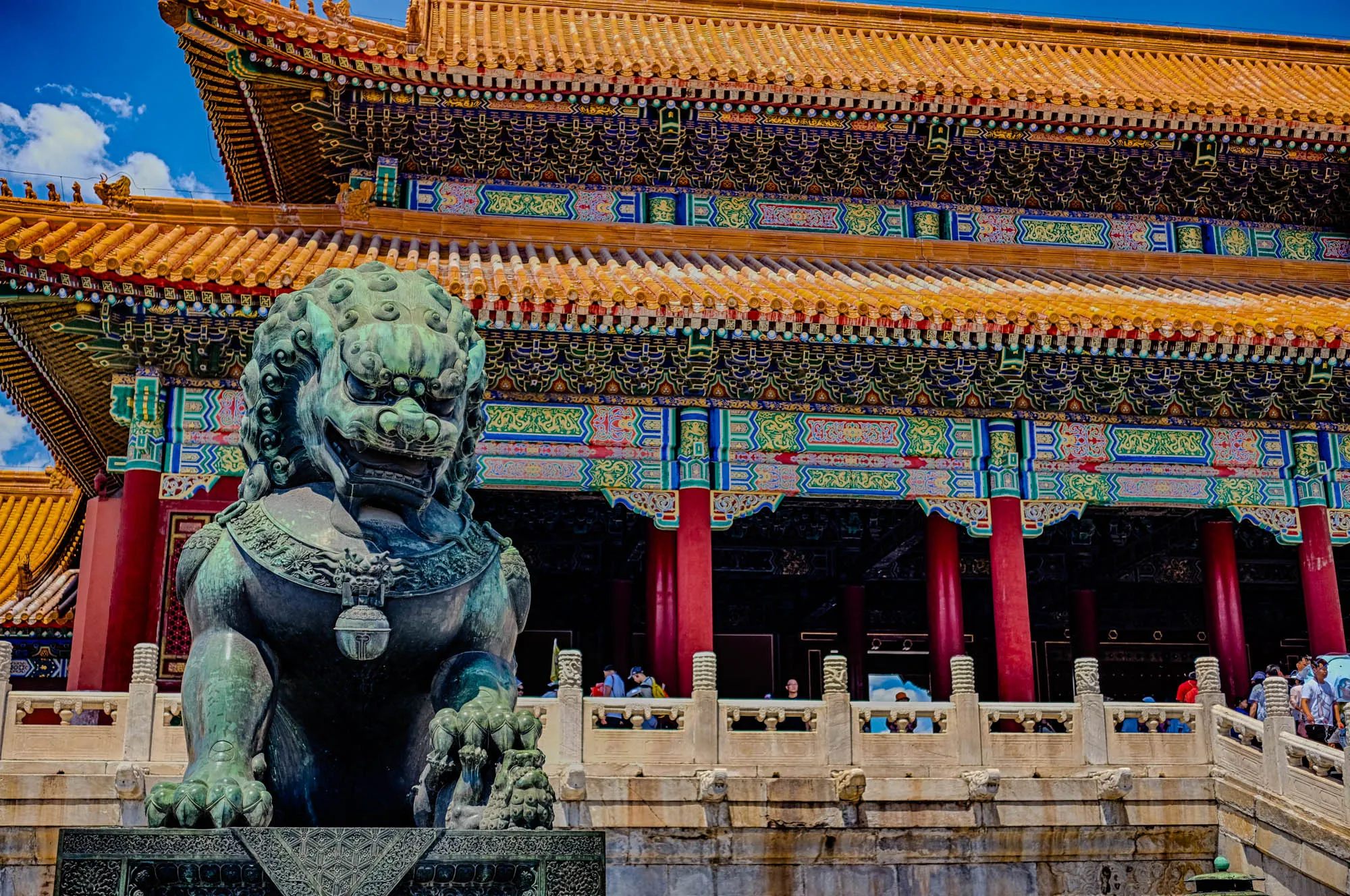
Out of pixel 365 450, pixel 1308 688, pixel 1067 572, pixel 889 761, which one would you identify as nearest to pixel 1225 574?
pixel 1308 688

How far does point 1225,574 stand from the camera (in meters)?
14.7

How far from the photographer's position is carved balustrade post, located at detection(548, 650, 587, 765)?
10.3 meters

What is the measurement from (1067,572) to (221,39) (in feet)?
38.5

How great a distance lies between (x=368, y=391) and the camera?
4176 mm

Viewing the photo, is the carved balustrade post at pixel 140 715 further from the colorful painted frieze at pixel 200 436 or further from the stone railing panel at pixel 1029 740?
the stone railing panel at pixel 1029 740

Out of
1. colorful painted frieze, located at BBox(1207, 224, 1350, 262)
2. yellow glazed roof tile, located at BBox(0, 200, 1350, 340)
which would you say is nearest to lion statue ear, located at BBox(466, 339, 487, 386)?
yellow glazed roof tile, located at BBox(0, 200, 1350, 340)

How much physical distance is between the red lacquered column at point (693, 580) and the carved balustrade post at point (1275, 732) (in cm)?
441

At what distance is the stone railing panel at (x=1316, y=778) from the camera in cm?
985

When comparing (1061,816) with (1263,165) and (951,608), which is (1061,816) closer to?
(951,608)

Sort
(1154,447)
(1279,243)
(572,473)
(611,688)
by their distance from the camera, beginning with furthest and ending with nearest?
(1279,243) < (1154,447) < (572,473) < (611,688)

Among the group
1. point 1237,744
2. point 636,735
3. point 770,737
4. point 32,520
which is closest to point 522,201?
point 636,735

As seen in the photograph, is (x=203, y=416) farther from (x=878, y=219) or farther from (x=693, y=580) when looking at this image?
(x=878, y=219)

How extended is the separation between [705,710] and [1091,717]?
2976mm

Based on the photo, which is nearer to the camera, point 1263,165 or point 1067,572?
point 1263,165
